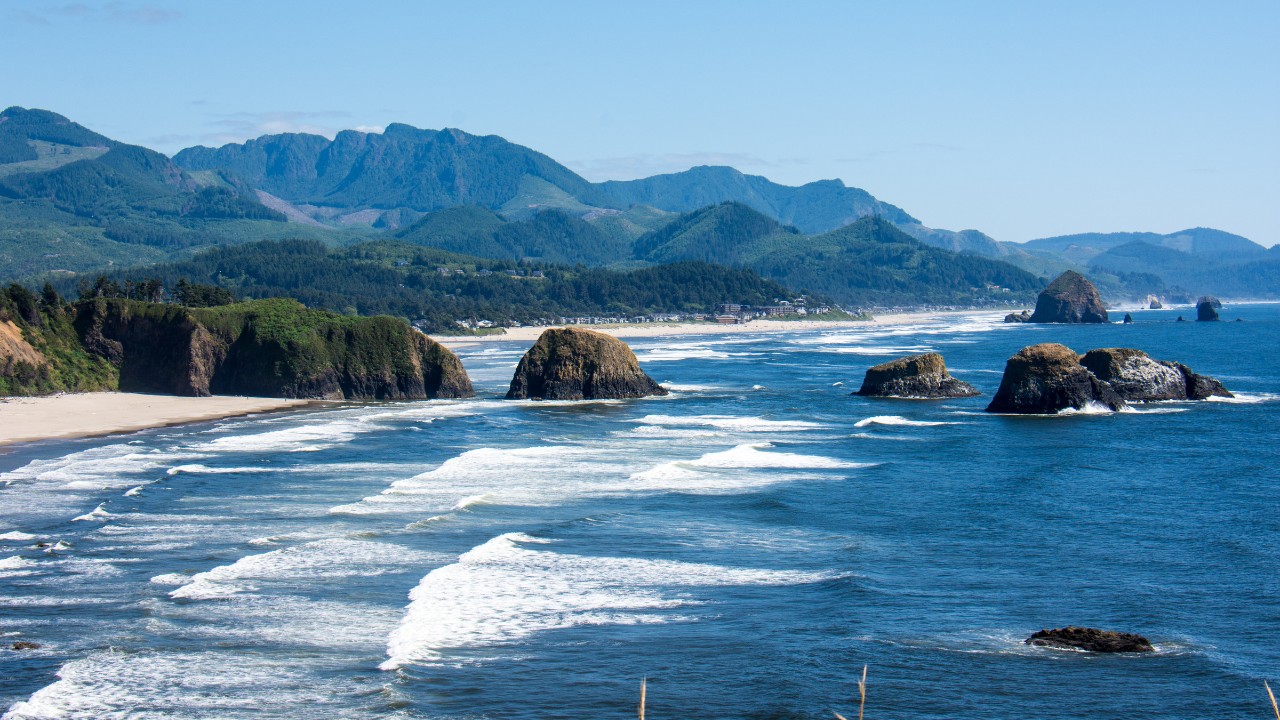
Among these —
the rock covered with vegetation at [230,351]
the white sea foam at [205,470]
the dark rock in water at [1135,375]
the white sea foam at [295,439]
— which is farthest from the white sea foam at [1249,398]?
the white sea foam at [205,470]

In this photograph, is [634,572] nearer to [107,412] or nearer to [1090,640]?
[1090,640]

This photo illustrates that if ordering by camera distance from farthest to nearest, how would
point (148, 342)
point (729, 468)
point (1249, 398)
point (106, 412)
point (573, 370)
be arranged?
point (148, 342) → point (573, 370) → point (1249, 398) → point (106, 412) → point (729, 468)

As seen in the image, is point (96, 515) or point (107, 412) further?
point (107, 412)

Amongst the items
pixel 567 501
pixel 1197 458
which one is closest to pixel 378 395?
pixel 567 501

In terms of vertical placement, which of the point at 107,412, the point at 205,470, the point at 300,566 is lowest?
the point at 300,566

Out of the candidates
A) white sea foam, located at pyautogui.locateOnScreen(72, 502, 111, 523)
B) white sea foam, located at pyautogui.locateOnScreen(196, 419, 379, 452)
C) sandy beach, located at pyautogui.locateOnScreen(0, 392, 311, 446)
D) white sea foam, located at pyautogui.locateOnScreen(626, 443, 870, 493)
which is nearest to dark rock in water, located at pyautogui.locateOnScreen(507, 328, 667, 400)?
sandy beach, located at pyautogui.locateOnScreen(0, 392, 311, 446)

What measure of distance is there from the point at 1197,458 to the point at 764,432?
1868 cm

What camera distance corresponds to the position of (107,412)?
62844mm

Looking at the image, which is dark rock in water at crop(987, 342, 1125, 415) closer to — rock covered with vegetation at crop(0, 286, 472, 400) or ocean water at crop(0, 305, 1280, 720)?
ocean water at crop(0, 305, 1280, 720)

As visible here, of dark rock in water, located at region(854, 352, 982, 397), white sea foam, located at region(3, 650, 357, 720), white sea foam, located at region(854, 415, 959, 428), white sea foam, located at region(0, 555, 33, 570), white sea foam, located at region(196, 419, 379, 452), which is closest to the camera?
white sea foam, located at region(3, 650, 357, 720)

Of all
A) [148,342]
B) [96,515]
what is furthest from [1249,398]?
[148,342]

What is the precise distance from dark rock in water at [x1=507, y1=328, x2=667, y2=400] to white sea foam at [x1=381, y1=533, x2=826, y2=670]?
40458 millimetres

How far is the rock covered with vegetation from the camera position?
71.2 m

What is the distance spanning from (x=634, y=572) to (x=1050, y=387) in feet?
130
